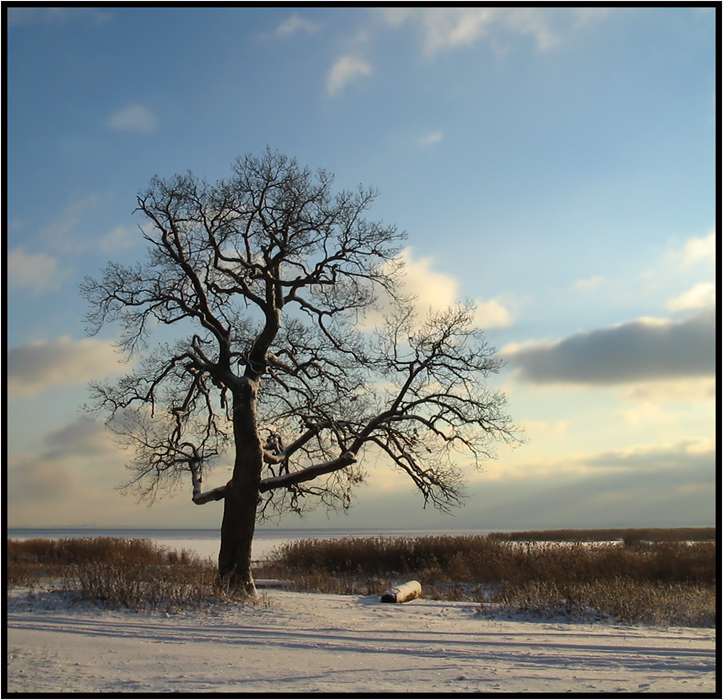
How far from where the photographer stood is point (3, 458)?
795 cm

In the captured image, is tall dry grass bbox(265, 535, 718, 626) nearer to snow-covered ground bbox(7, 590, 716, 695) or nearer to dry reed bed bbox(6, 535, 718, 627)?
dry reed bed bbox(6, 535, 718, 627)

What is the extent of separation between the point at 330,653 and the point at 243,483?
7.61 metres

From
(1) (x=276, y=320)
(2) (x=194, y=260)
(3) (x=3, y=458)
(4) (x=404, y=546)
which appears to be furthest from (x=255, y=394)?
(4) (x=404, y=546)

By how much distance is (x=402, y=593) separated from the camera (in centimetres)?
1669

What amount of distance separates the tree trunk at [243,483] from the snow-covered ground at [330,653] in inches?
92.4

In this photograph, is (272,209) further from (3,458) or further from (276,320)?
(3,458)

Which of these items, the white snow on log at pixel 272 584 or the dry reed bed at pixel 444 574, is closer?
the dry reed bed at pixel 444 574

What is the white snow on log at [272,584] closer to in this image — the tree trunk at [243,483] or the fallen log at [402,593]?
the fallen log at [402,593]

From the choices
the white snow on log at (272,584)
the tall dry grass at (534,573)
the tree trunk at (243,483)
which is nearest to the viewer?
the tall dry grass at (534,573)

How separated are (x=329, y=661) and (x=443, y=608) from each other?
765 centimetres

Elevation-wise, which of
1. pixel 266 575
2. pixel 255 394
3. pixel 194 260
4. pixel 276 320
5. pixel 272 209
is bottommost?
pixel 266 575

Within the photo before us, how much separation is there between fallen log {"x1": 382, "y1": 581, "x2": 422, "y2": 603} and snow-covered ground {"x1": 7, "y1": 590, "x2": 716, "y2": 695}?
2750 mm

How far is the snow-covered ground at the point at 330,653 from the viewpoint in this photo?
7055mm

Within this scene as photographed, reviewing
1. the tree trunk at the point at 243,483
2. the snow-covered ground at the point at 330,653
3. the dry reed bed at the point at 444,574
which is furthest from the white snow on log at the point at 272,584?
the snow-covered ground at the point at 330,653
